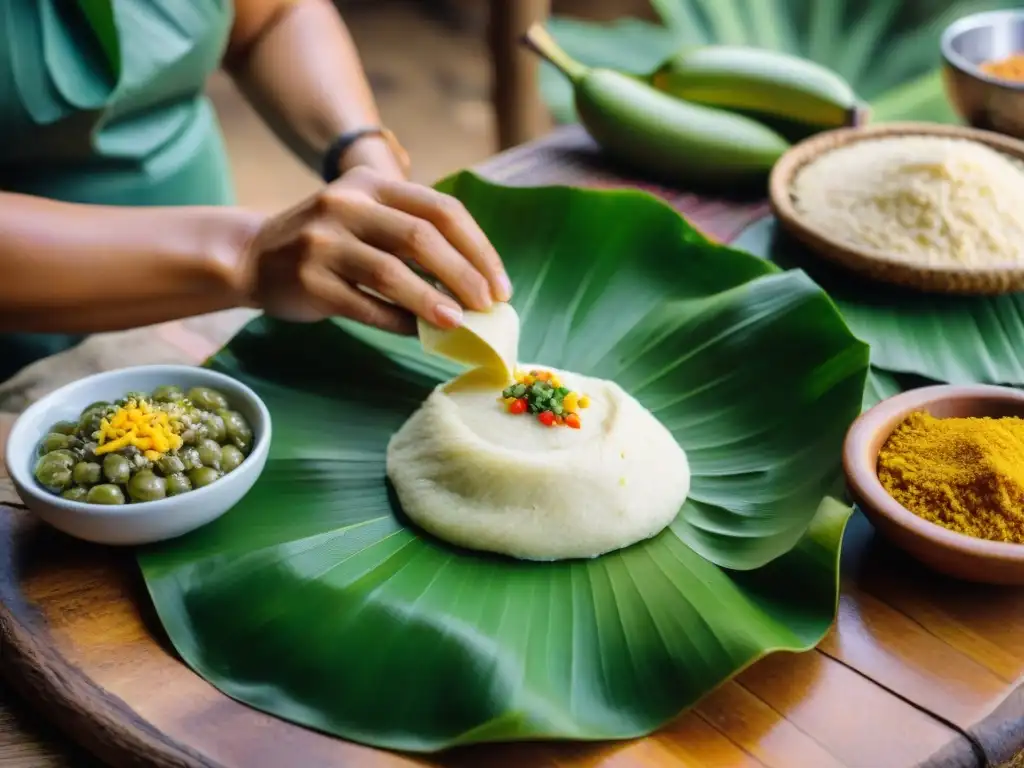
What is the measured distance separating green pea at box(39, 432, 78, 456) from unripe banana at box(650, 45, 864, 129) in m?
1.60

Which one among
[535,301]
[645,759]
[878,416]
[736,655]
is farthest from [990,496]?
[535,301]

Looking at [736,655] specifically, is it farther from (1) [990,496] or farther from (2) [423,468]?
(2) [423,468]

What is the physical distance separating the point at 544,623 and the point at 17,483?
2.26 feet

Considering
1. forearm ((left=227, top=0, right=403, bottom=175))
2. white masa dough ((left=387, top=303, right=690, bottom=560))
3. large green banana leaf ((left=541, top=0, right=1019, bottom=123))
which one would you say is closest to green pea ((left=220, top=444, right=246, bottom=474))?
white masa dough ((left=387, top=303, right=690, bottom=560))

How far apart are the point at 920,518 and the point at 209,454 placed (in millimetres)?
909

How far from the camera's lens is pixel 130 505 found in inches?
52.1

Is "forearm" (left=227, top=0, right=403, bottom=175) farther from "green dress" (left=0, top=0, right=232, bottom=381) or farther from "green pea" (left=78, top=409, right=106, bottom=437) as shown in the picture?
"green pea" (left=78, top=409, right=106, bottom=437)

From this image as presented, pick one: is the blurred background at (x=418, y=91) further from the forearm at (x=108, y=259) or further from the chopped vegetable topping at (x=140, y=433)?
the chopped vegetable topping at (x=140, y=433)

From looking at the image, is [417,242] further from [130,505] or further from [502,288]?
[130,505]

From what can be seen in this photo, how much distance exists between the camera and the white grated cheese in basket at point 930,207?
1.89 metres

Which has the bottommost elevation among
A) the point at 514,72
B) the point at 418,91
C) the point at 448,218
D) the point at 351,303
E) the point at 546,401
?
the point at 418,91

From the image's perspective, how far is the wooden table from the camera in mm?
1163

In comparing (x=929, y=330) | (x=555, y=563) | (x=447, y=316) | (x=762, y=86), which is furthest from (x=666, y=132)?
(x=555, y=563)

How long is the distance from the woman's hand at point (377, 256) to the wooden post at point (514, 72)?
2.14 metres
